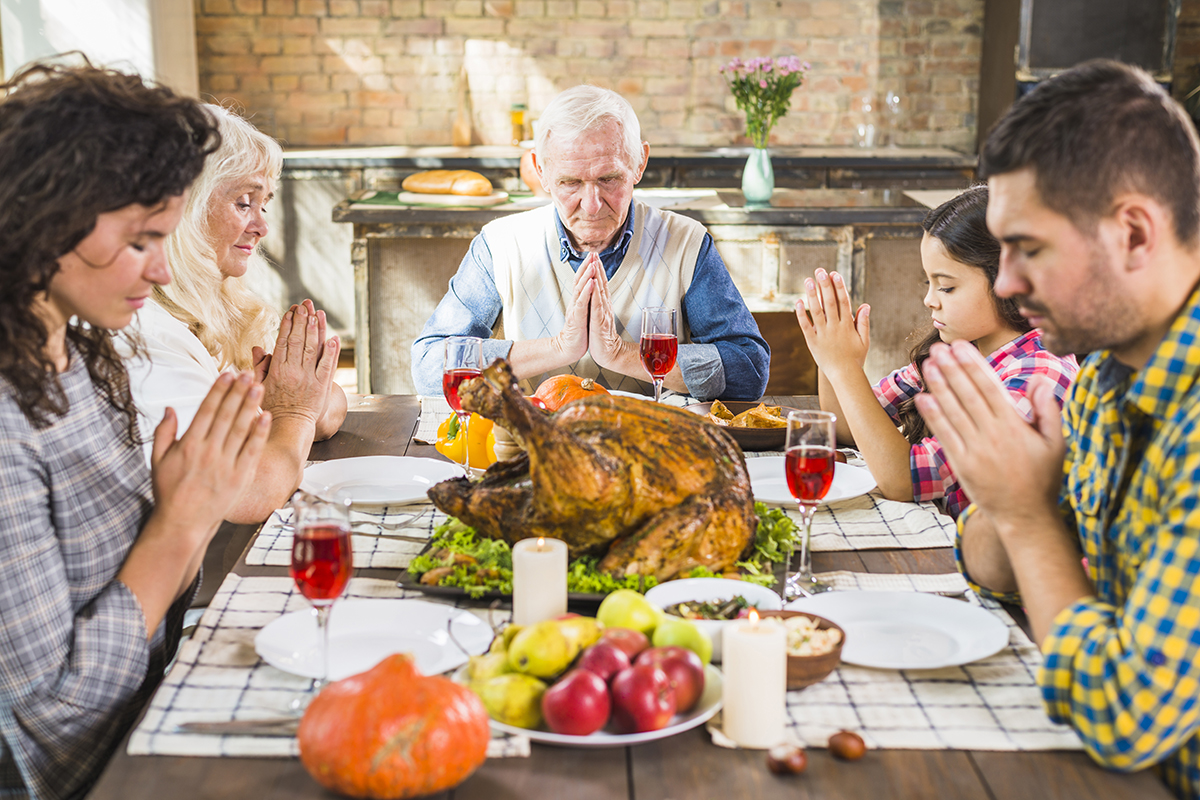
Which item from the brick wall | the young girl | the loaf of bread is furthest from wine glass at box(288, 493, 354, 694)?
the brick wall

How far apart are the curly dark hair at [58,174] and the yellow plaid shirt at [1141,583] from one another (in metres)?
1.17

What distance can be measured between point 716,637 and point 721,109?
5916mm

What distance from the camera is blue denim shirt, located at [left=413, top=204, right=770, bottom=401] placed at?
8.99ft

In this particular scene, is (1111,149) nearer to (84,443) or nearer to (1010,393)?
(1010,393)

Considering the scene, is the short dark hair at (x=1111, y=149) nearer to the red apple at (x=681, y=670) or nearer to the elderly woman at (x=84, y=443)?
the red apple at (x=681, y=670)

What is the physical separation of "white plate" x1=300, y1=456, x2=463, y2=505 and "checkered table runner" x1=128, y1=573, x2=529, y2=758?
361mm

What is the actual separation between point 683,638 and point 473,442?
0.89 metres

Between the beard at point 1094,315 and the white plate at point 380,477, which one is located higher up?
the beard at point 1094,315

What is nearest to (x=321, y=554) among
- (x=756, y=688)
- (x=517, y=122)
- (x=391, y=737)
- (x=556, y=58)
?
(x=391, y=737)

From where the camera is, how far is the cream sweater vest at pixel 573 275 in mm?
2914

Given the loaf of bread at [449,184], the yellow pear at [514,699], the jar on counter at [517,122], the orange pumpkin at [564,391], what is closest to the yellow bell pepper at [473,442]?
the orange pumpkin at [564,391]

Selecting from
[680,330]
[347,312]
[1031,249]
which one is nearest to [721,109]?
[347,312]

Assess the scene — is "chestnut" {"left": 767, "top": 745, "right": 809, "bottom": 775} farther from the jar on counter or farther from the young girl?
the jar on counter

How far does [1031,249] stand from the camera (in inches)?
45.7
